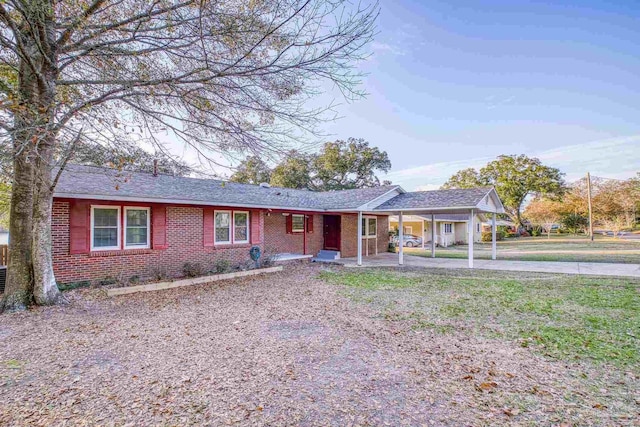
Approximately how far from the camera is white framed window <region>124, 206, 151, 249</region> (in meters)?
9.54

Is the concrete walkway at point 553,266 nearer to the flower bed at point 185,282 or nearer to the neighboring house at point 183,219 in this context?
the neighboring house at point 183,219

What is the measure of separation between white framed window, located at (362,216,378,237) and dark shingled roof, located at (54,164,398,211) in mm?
1915

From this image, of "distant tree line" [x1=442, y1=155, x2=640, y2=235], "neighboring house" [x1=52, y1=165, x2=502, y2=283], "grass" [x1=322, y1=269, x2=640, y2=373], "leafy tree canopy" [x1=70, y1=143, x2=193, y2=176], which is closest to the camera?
"grass" [x1=322, y1=269, x2=640, y2=373]

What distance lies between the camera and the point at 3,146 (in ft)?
15.6

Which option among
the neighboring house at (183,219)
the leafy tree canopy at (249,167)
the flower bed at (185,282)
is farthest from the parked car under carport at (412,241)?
the leafy tree canopy at (249,167)

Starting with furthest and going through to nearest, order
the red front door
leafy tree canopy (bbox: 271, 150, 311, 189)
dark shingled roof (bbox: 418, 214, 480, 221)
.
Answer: leafy tree canopy (bbox: 271, 150, 311, 189)
dark shingled roof (bbox: 418, 214, 480, 221)
the red front door

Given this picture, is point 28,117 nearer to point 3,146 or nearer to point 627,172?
point 3,146

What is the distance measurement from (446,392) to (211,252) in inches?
381

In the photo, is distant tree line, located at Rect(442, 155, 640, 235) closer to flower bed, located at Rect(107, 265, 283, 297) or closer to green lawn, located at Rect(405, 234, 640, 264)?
green lawn, located at Rect(405, 234, 640, 264)

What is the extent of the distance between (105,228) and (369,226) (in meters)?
12.8

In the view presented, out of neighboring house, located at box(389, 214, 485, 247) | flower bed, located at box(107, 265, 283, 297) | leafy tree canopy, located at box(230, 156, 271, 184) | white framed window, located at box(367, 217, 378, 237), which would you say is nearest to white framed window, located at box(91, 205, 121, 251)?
flower bed, located at box(107, 265, 283, 297)

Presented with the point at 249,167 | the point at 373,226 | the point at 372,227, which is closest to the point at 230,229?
the point at 249,167

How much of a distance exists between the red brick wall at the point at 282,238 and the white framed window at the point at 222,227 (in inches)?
85.0

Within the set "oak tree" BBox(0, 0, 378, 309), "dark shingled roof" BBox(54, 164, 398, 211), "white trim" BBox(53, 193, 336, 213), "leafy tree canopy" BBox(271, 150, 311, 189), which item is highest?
"leafy tree canopy" BBox(271, 150, 311, 189)
